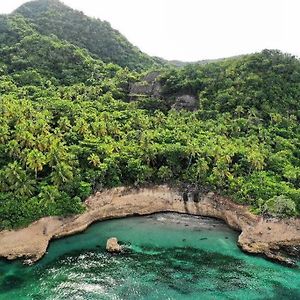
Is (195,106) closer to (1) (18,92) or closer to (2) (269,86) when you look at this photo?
(2) (269,86)

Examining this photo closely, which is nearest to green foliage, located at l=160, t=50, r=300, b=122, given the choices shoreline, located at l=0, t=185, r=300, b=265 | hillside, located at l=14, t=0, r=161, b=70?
shoreline, located at l=0, t=185, r=300, b=265

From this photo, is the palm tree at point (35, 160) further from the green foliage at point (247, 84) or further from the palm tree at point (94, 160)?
the green foliage at point (247, 84)

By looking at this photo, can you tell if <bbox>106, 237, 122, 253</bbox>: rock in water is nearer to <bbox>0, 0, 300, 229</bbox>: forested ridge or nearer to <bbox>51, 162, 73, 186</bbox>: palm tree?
<bbox>0, 0, 300, 229</bbox>: forested ridge

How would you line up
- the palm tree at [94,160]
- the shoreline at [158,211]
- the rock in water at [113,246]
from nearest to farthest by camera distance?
the shoreline at [158,211] → the rock in water at [113,246] → the palm tree at [94,160]

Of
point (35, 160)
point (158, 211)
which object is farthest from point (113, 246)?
point (35, 160)

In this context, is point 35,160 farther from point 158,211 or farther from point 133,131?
point 133,131

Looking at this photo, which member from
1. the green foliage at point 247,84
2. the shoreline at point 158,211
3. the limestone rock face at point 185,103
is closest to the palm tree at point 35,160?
the shoreline at point 158,211
